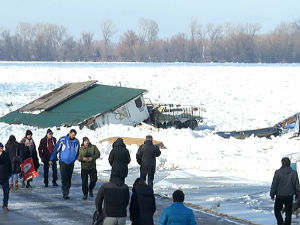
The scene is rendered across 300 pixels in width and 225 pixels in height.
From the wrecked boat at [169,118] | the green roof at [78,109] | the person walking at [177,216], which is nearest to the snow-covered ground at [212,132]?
the green roof at [78,109]

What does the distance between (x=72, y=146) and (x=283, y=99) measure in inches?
1691

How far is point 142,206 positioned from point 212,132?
24.5 meters

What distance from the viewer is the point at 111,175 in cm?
1101

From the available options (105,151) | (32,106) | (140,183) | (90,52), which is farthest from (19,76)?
(90,52)

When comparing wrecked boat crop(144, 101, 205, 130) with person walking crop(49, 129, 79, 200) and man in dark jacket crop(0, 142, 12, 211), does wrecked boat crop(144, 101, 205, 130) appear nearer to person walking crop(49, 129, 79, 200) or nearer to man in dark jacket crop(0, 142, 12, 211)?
person walking crop(49, 129, 79, 200)

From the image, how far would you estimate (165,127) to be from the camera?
36.1m

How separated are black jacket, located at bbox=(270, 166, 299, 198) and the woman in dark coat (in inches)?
137

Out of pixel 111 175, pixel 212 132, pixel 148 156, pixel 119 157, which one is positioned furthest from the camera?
pixel 212 132

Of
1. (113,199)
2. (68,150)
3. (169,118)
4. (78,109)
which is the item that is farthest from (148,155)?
(169,118)

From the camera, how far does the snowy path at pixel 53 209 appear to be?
13.4 meters

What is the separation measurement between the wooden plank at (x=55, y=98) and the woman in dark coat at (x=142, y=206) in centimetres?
2572

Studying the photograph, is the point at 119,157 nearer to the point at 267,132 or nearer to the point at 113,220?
the point at 113,220

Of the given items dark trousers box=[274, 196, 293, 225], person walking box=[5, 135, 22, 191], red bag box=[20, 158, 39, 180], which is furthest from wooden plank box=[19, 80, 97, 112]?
dark trousers box=[274, 196, 293, 225]

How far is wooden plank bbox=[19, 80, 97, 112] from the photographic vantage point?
1414 inches
